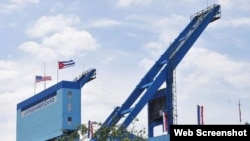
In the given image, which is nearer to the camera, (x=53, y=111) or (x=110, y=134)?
(x=110, y=134)

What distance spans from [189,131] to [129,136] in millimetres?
32836

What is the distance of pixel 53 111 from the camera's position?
3669 inches

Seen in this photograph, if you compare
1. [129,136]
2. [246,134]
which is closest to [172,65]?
[129,136]

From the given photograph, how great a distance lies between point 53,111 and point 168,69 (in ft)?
82.3

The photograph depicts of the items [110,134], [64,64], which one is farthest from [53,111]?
[110,134]

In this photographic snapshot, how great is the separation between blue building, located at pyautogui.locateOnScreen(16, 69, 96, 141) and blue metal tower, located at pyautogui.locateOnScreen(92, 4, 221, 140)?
13094 mm

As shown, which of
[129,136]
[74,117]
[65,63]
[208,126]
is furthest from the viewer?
[65,63]

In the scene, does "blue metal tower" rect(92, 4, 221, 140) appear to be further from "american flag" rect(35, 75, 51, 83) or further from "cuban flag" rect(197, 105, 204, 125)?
"american flag" rect(35, 75, 51, 83)

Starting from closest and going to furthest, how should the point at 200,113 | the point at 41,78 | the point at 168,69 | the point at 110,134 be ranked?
the point at 110,134
the point at 200,113
the point at 168,69
the point at 41,78

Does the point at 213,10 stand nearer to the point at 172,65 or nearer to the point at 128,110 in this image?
the point at 172,65

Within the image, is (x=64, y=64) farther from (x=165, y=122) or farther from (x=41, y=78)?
(x=165, y=122)

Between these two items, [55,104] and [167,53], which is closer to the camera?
[167,53]

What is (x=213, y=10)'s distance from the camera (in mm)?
76438

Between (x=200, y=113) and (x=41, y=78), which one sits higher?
(x=41, y=78)
